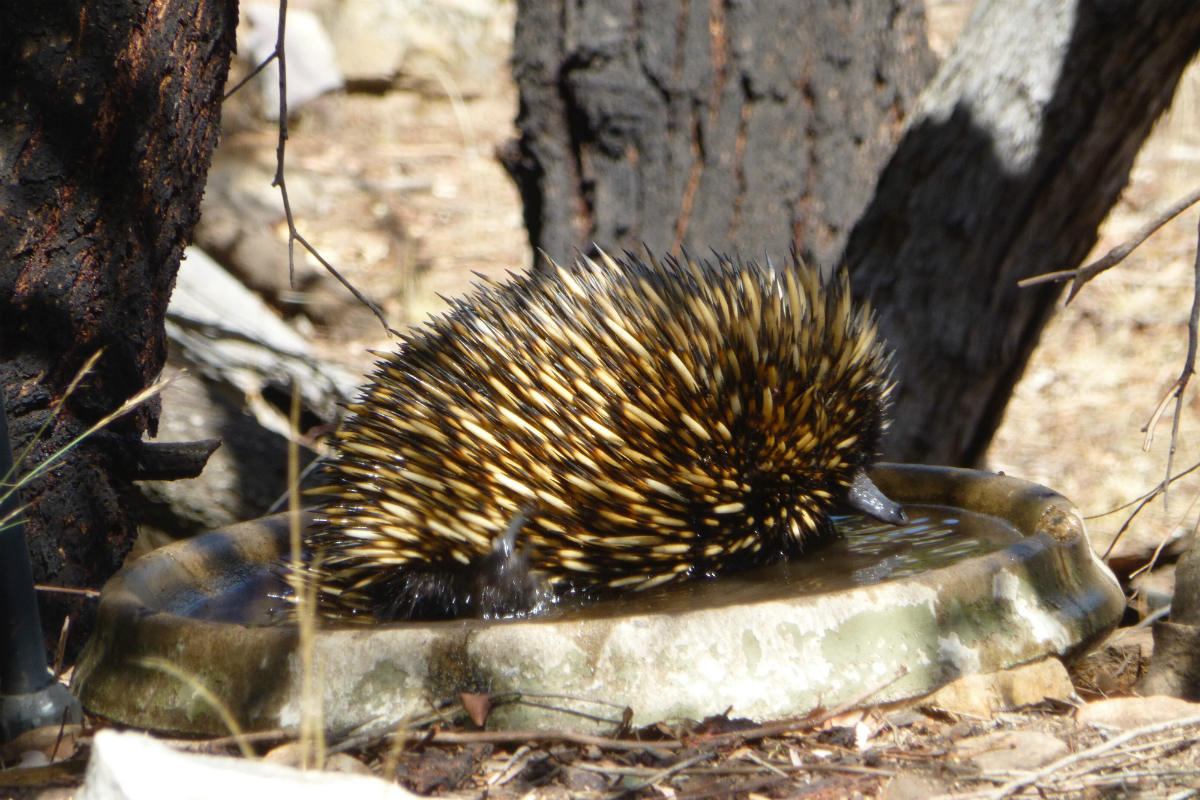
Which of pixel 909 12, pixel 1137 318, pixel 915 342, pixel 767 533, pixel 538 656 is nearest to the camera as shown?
pixel 538 656

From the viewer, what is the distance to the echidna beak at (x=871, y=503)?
2.79 m

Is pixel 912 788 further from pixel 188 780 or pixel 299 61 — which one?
pixel 299 61

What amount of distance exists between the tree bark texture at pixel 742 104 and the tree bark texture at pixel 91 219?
166 cm

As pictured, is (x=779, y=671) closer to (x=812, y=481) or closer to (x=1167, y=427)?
(x=812, y=481)

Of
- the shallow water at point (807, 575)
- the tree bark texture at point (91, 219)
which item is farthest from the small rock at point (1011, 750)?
the tree bark texture at point (91, 219)

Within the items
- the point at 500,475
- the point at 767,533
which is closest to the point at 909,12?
the point at 767,533

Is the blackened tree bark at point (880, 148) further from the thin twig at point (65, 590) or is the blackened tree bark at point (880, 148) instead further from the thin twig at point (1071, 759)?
the thin twig at point (1071, 759)

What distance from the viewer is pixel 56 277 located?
2637 mm

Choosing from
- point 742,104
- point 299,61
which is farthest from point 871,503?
point 299,61

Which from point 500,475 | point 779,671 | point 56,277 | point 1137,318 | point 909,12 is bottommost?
point 779,671

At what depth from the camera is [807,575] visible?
8.54 ft

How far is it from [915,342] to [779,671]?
214 cm

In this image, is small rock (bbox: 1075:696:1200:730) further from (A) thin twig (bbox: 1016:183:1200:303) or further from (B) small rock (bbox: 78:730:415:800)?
(B) small rock (bbox: 78:730:415:800)

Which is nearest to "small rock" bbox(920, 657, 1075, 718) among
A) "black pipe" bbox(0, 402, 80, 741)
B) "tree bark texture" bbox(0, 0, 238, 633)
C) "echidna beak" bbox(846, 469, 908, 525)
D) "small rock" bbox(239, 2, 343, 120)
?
"echidna beak" bbox(846, 469, 908, 525)
